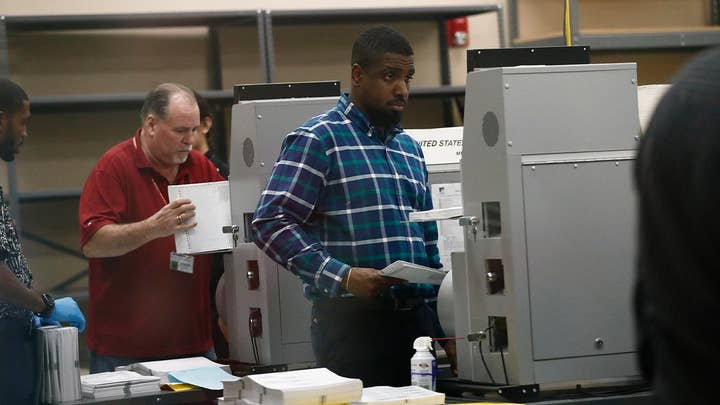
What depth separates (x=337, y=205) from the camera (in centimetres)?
242

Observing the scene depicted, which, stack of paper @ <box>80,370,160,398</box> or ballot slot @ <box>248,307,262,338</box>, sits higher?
ballot slot @ <box>248,307,262,338</box>

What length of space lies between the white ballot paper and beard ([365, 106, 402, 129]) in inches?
26.0

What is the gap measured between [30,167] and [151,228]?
2.14m

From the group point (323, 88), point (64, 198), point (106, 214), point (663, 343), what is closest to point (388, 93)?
point (323, 88)

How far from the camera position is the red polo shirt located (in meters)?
3.22

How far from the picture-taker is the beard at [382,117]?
2465mm

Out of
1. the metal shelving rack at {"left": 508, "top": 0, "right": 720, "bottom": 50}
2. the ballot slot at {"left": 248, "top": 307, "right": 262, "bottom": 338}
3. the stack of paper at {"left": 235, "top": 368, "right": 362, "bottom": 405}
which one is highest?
the metal shelving rack at {"left": 508, "top": 0, "right": 720, "bottom": 50}

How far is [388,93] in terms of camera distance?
246cm

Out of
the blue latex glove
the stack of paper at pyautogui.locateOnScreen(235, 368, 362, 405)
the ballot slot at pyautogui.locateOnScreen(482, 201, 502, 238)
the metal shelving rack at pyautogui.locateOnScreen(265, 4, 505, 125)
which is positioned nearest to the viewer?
the stack of paper at pyautogui.locateOnScreen(235, 368, 362, 405)

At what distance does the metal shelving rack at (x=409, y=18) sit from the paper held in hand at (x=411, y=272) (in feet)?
8.88

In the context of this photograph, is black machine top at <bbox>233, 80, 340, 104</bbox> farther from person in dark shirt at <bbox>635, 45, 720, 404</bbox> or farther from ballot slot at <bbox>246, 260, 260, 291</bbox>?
person in dark shirt at <bbox>635, 45, 720, 404</bbox>

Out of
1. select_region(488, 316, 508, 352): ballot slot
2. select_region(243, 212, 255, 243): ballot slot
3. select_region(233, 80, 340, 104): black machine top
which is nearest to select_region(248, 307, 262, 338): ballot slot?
select_region(243, 212, 255, 243): ballot slot

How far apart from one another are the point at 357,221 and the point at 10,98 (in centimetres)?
114

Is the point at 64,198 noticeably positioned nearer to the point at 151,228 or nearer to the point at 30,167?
the point at 30,167
